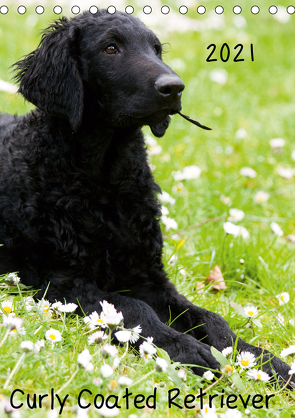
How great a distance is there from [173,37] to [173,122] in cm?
260

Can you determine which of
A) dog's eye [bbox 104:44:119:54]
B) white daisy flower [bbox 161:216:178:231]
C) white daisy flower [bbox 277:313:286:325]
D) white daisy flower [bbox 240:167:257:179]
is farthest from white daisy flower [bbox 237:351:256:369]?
white daisy flower [bbox 240:167:257:179]

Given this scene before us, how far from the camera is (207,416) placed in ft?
5.87

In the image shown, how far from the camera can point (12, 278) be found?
2688 mm

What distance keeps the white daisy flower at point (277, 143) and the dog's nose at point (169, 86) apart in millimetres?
2676

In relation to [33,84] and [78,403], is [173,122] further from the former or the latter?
[78,403]

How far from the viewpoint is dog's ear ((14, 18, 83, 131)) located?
261 cm

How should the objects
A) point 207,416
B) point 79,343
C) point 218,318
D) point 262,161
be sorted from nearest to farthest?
point 207,416, point 79,343, point 218,318, point 262,161

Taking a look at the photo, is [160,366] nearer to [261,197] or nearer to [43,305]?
[43,305]

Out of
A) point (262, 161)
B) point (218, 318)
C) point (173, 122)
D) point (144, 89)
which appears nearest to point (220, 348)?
point (218, 318)

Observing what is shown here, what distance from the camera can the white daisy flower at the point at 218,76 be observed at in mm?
5812

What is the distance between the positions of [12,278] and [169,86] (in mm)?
1367

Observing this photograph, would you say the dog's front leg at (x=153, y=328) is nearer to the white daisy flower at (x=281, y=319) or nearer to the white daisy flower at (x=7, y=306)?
the white daisy flower at (x=7, y=306)

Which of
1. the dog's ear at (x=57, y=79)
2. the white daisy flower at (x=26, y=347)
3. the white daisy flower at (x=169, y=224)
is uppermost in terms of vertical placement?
the dog's ear at (x=57, y=79)

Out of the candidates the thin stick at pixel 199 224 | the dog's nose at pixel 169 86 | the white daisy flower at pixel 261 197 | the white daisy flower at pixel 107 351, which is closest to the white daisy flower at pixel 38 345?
the white daisy flower at pixel 107 351
